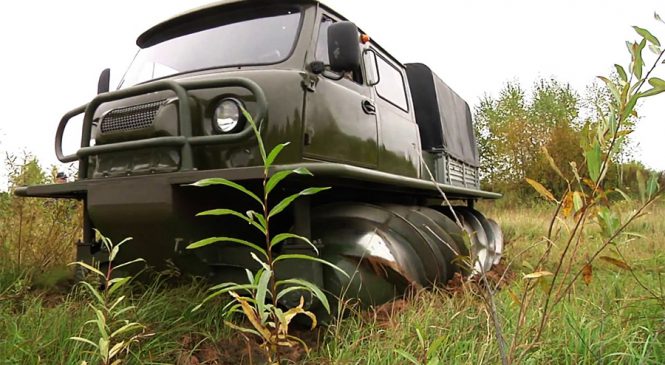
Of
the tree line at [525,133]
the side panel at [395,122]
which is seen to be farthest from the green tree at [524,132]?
the side panel at [395,122]

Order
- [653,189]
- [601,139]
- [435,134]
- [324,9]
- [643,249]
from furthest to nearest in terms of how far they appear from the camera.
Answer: [643,249]
[435,134]
[324,9]
[653,189]
[601,139]

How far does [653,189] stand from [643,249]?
5.91 metres

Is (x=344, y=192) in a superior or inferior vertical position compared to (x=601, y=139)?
inferior

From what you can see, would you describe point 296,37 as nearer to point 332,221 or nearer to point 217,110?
point 217,110

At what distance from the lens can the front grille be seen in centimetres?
309

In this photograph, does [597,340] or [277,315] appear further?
[597,340]

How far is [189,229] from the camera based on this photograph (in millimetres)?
2805

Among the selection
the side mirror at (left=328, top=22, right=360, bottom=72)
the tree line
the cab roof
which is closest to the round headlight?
the side mirror at (left=328, top=22, right=360, bottom=72)

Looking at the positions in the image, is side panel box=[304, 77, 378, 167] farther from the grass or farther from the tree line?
the tree line

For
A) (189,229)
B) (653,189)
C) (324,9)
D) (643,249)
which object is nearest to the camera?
(653,189)

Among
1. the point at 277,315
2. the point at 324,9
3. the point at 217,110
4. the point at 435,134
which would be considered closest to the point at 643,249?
the point at 435,134

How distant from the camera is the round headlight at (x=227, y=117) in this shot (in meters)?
2.91

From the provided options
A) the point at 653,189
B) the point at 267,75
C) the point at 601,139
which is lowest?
the point at 653,189

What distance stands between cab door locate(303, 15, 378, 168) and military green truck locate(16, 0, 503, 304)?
11 mm
